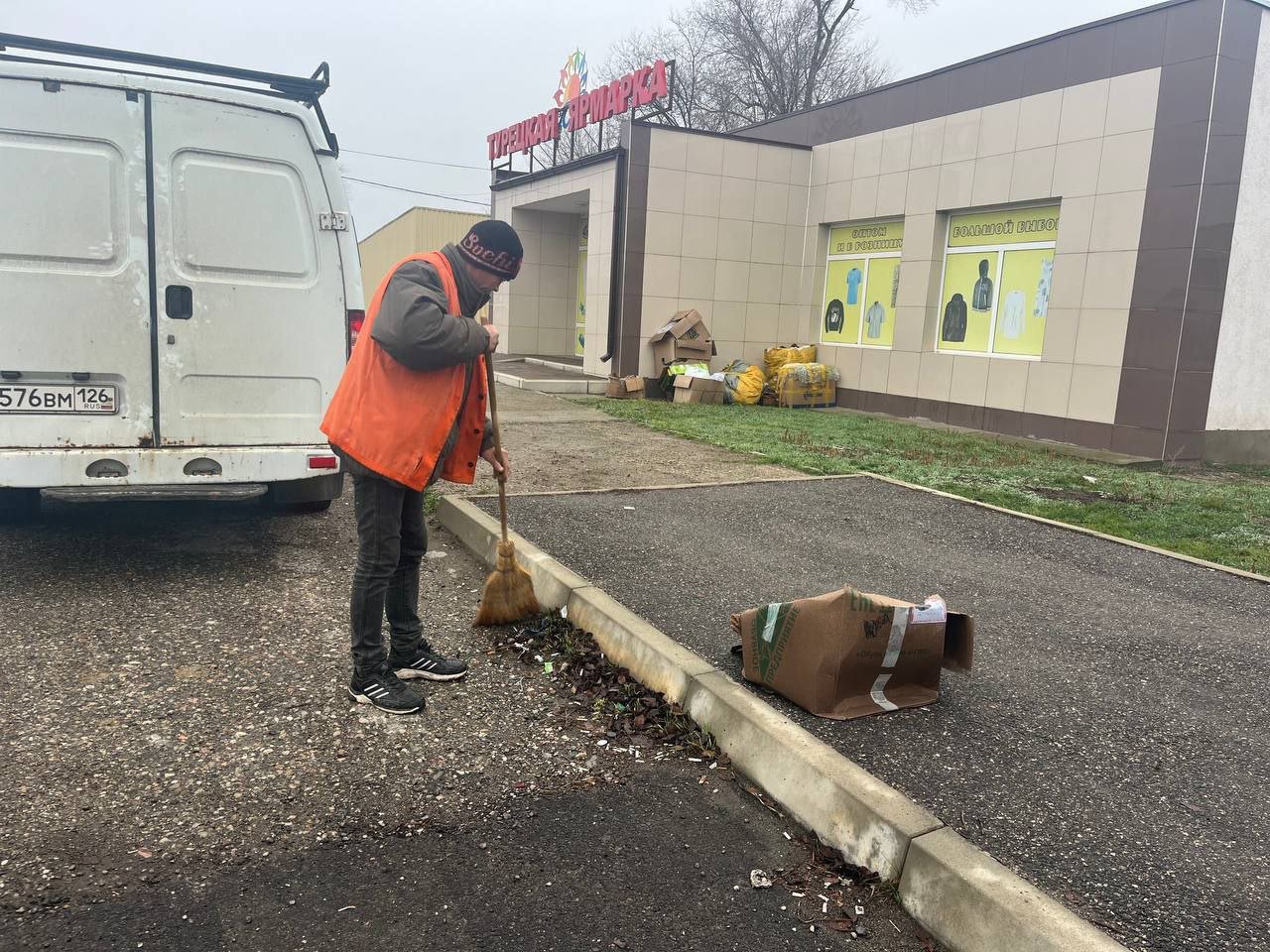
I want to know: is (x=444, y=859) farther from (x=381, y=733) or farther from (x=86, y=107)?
(x=86, y=107)

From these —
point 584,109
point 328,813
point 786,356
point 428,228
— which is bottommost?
point 328,813

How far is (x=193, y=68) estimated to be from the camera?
5082mm

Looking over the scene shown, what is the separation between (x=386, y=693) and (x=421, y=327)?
143 centimetres

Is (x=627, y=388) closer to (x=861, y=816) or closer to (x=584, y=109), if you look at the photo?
(x=584, y=109)

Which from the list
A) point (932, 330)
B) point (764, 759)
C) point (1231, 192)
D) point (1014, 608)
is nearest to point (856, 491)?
point (1014, 608)

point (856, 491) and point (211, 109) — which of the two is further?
point (856, 491)

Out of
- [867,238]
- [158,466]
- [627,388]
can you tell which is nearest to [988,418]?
[867,238]

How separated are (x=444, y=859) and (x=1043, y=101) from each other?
522 inches

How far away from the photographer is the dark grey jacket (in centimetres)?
340

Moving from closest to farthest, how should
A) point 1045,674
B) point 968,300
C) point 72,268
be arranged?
point 1045,674
point 72,268
point 968,300

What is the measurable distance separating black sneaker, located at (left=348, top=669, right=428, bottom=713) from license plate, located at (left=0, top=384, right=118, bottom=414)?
225cm

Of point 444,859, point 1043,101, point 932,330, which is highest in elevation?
point 1043,101

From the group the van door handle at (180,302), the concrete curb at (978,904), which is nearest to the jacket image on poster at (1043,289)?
the van door handle at (180,302)

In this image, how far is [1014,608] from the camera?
5055 mm
